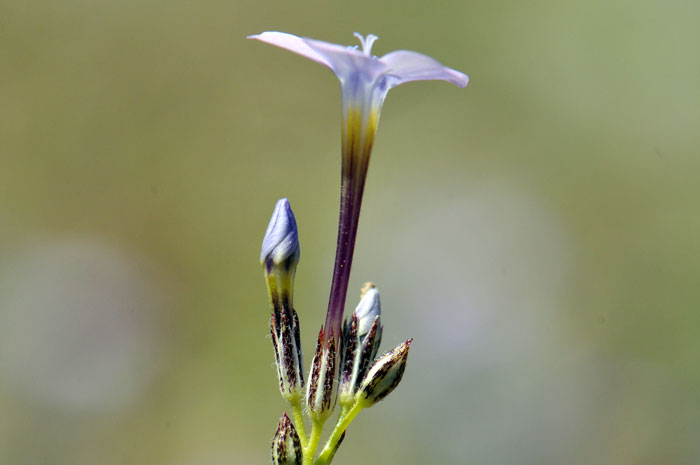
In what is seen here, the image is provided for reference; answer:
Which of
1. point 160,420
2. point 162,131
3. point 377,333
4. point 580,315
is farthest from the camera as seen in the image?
point 162,131

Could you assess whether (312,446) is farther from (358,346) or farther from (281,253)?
(281,253)

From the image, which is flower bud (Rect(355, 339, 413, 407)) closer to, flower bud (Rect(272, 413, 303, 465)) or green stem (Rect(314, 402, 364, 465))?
green stem (Rect(314, 402, 364, 465))

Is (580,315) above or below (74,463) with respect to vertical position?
above

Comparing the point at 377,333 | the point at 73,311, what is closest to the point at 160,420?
the point at 73,311

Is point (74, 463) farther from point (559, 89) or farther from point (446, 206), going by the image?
point (559, 89)

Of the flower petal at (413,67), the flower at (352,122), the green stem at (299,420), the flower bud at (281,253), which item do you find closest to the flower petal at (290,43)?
the flower at (352,122)

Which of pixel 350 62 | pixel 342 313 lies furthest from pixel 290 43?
pixel 342 313

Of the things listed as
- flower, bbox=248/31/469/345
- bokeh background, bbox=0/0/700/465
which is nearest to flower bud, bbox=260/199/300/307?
flower, bbox=248/31/469/345
